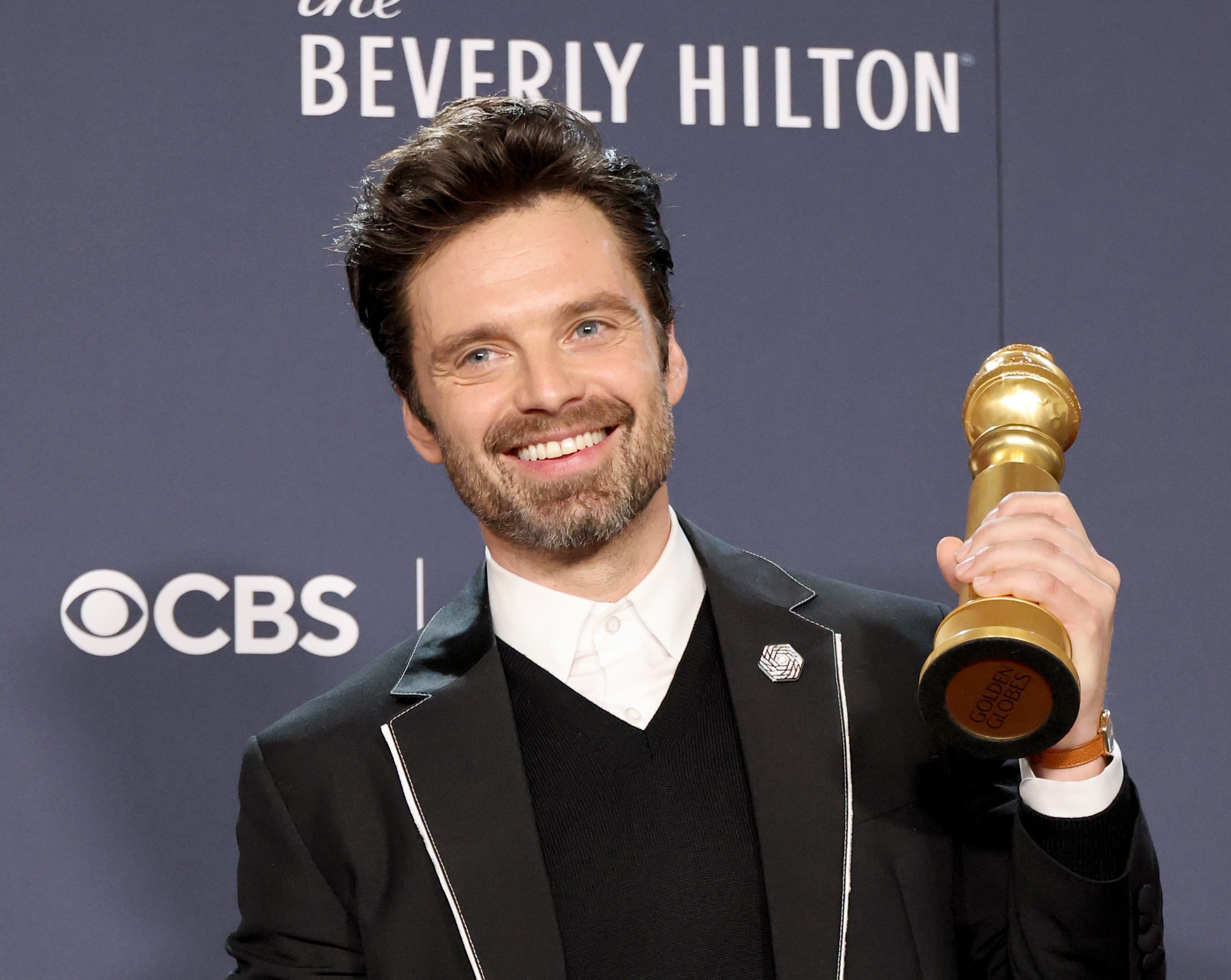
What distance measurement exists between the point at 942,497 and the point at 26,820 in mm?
1585

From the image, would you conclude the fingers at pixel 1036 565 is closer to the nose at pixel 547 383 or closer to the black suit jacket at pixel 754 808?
the black suit jacket at pixel 754 808

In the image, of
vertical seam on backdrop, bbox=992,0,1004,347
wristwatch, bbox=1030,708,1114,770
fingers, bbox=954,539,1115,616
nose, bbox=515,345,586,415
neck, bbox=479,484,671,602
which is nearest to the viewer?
fingers, bbox=954,539,1115,616

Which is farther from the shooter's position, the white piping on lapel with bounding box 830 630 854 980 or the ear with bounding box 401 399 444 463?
the ear with bounding box 401 399 444 463

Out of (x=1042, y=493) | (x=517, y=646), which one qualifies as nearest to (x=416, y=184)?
(x=517, y=646)

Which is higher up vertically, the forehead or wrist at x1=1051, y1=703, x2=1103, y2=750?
the forehead

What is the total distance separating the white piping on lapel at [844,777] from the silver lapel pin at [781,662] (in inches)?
1.8

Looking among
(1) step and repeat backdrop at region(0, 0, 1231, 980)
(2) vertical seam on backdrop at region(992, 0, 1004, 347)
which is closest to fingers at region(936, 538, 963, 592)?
(1) step and repeat backdrop at region(0, 0, 1231, 980)

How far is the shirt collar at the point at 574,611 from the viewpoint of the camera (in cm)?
171

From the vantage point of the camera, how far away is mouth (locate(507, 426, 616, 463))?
1.66 metres

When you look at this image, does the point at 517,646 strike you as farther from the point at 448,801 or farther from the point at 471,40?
the point at 471,40

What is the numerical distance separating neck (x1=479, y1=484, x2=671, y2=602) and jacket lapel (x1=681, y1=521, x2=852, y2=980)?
8 centimetres

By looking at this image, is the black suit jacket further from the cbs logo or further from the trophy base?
the cbs logo

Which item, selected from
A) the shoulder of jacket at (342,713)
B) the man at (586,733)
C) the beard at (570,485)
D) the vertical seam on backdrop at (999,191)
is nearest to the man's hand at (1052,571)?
the man at (586,733)

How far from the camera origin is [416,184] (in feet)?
5.83
